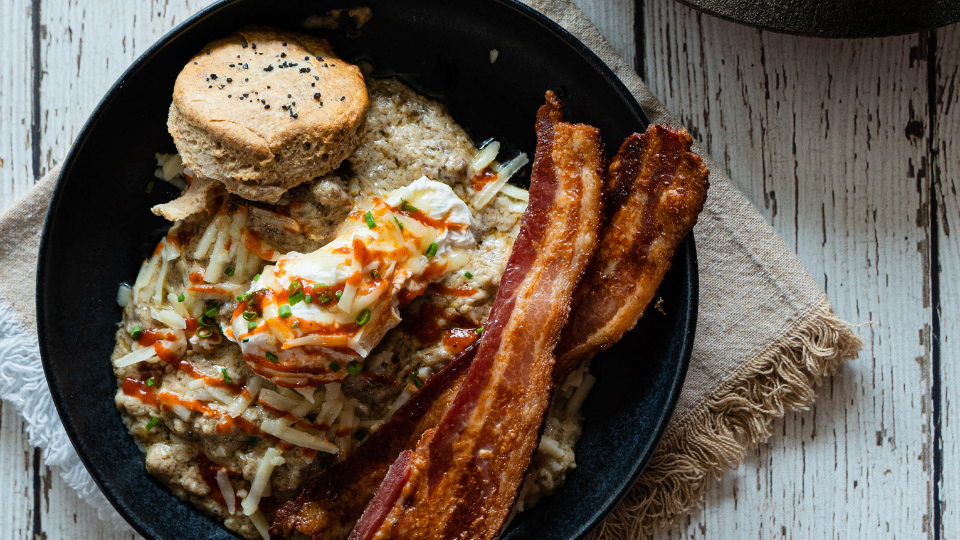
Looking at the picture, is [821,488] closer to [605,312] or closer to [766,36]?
[605,312]

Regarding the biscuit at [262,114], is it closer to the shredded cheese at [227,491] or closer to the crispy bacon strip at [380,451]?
the crispy bacon strip at [380,451]

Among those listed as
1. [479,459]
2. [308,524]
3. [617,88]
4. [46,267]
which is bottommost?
[308,524]

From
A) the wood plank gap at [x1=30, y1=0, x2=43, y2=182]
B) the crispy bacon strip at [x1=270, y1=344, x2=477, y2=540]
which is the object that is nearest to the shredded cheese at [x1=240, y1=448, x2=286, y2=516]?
the crispy bacon strip at [x1=270, y1=344, x2=477, y2=540]

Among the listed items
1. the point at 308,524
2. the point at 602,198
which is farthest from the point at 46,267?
the point at 602,198

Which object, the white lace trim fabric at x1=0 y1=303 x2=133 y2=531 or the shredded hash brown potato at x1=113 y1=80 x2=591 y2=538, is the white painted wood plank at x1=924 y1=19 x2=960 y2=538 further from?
the white lace trim fabric at x1=0 y1=303 x2=133 y2=531

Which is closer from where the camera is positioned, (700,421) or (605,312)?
(605,312)
